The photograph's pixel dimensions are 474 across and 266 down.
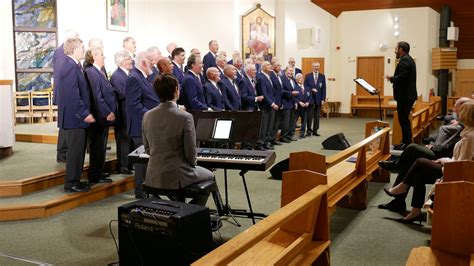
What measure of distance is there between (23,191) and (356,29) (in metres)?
11.5

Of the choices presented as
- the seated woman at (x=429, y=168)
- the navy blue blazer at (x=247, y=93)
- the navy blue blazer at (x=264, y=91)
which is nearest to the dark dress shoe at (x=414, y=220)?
the seated woman at (x=429, y=168)

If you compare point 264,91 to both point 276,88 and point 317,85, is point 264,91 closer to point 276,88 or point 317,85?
point 276,88

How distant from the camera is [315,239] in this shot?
3.30 metres

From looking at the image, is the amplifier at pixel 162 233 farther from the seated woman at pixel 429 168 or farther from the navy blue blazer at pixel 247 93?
the navy blue blazer at pixel 247 93

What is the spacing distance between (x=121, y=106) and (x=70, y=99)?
1210 millimetres

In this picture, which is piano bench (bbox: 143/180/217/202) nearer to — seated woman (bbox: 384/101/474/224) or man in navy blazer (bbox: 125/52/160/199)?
man in navy blazer (bbox: 125/52/160/199)

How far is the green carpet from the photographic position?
146 inches

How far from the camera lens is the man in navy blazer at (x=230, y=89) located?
24.8 ft

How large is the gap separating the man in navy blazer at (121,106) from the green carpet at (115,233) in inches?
22.9

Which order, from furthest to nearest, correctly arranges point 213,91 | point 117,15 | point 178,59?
point 117,15, point 213,91, point 178,59

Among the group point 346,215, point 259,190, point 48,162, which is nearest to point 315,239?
point 346,215

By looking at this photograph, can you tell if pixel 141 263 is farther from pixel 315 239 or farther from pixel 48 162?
pixel 48 162

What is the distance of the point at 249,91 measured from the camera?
839cm

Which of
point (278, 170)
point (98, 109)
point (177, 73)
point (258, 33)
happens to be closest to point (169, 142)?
point (98, 109)
